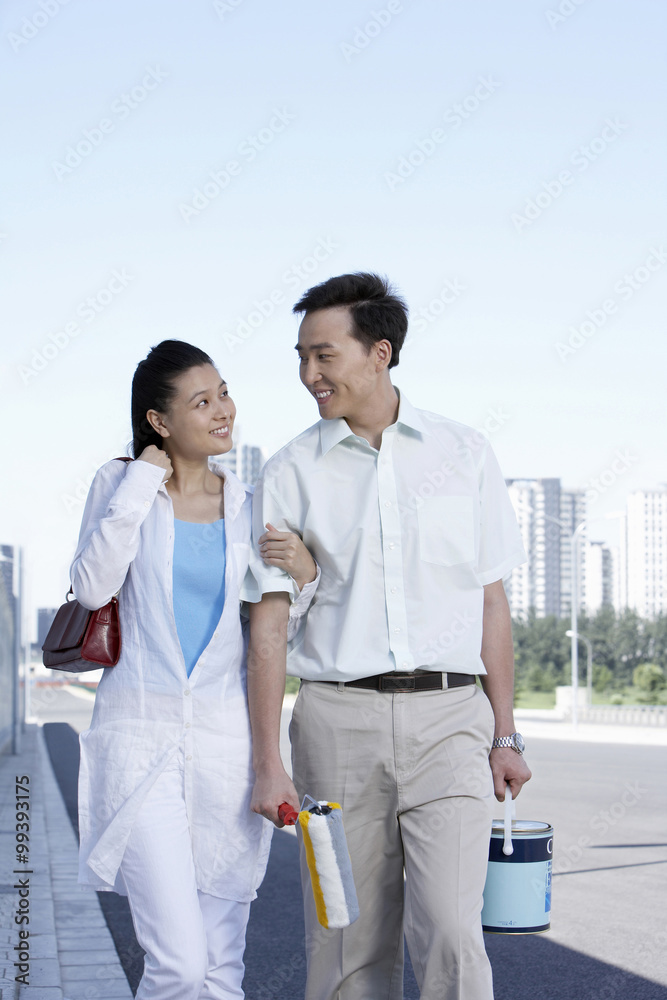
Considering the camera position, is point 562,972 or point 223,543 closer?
point 223,543

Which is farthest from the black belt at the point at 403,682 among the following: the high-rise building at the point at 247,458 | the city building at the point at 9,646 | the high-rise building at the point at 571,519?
the high-rise building at the point at 571,519

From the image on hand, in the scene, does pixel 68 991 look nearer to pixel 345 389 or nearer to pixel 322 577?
pixel 322 577

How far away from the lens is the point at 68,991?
16.2 ft

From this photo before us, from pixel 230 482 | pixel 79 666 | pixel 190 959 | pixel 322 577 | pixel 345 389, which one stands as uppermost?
pixel 345 389

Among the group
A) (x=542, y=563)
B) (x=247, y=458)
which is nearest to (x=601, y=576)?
(x=542, y=563)

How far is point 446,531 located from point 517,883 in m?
0.99

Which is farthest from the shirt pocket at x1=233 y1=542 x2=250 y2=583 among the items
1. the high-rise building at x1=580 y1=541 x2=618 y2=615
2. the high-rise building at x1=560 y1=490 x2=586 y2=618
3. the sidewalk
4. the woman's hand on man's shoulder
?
the high-rise building at x1=560 y1=490 x2=586 y2=618

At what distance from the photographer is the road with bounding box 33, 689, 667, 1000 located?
5.35 metres

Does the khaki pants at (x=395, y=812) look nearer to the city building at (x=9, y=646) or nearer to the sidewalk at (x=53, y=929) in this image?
the sidewalk at (x=53, y=929)

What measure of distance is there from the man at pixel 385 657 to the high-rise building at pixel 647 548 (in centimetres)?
9283

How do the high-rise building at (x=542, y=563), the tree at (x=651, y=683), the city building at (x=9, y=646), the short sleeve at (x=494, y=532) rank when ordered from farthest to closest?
the high-rise building at (x=542, y=563), the tree at (x=651, y=683), the city building at (x=9, y=646), the short sleeve at (x=494, y=532)

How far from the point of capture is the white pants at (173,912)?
304cm

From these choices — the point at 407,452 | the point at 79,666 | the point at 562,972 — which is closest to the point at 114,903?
the point at 562,972

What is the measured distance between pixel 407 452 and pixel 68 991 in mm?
2904
